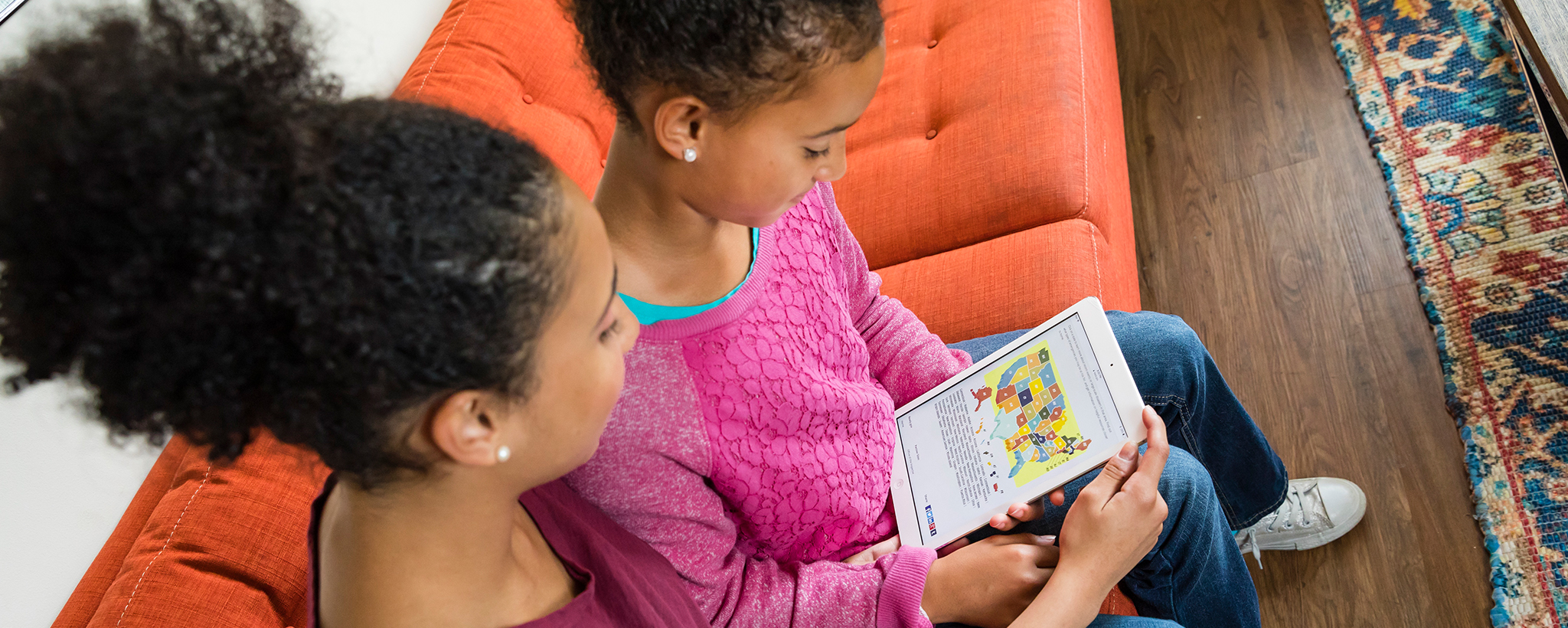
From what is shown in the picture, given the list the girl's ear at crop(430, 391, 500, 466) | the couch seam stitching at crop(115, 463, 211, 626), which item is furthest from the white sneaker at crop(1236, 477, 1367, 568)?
the couch seam stitching at crop(115, 463, 211, 626)

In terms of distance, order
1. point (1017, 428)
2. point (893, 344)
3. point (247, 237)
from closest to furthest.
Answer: point (247, 237)
point (1017, 428)
point (893, 344)

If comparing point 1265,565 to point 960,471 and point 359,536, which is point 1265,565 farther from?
point 359,536

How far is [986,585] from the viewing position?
1.02 m

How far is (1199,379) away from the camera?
1238mm

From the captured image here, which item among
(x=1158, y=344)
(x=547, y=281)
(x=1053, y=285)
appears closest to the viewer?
(x=547, y=281)

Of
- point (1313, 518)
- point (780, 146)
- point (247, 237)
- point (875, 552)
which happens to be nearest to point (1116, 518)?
point (875, 552)

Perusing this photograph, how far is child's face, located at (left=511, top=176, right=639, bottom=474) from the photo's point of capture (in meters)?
0.63

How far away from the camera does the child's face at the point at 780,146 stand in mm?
795

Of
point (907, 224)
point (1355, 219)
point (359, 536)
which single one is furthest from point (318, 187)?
point (1355, 219)

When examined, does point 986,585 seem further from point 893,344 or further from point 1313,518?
point 1313,518

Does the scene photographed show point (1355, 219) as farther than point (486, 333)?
Yes

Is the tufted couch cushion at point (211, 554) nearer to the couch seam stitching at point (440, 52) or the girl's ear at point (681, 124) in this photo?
the girl's ear at point (681, 124)

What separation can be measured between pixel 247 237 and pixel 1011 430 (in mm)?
842

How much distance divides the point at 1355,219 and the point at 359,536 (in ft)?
6.58
